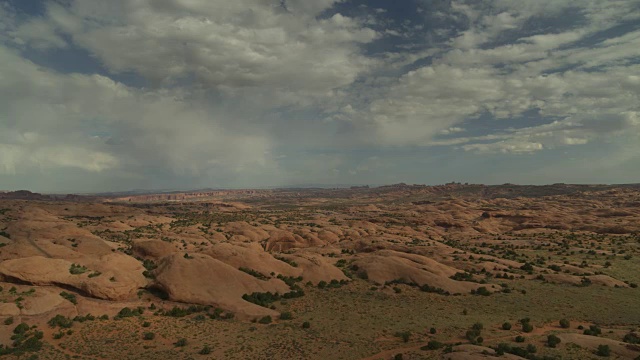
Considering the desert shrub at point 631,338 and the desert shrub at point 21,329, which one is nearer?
the desert shrub at point 631,338

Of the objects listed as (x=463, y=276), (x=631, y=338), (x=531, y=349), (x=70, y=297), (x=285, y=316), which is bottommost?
(x=285, y=316)

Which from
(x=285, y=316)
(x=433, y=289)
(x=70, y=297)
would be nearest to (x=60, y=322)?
(x=70, y=297)

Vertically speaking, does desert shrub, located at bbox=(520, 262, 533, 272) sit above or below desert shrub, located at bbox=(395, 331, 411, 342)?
above

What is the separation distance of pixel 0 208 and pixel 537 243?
163493mm

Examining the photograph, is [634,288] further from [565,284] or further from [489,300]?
[489,300]

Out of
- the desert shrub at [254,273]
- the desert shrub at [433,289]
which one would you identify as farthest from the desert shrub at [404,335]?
the desert shrub at [254,273]

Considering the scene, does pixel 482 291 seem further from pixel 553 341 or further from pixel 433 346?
pixel 433 346

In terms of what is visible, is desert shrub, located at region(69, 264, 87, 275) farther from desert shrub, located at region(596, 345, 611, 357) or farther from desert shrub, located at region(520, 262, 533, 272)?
desert shrub, located at region(520, 262, 533, 272)

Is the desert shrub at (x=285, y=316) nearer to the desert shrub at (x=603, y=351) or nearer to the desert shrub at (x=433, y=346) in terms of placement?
the desert shrub at (x=433, y=346)

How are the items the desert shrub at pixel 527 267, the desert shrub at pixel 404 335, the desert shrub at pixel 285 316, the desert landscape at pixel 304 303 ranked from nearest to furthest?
the desert landscape at pixel 304 303 → the desert shrub at pixel 404 335 → the desert shrub at pixel 285 316 → the desert shrub at pixel 527 267

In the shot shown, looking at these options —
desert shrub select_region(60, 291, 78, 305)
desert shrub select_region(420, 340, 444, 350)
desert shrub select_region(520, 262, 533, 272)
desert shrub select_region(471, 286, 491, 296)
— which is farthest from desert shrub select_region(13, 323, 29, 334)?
desert shrub select_region(520, 262, 533, 272)

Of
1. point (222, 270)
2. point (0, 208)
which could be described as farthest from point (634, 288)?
point (0, 208)

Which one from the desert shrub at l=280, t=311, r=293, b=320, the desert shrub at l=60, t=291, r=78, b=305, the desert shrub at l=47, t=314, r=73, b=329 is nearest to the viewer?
the desert shrub at l=47, t=314, r=73, b=329

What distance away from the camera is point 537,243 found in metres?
97.0
